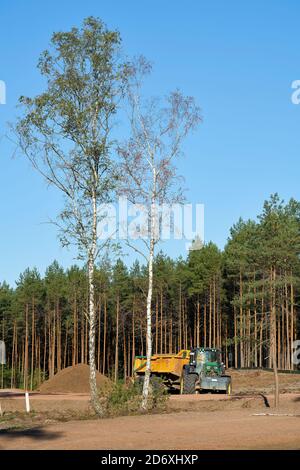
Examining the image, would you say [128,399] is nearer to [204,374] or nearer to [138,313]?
[204,374]

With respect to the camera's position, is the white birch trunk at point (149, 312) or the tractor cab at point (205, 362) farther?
the tractor cab at point (205, 362)

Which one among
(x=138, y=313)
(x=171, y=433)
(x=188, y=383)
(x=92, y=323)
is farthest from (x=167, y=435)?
(x=138, y=313)

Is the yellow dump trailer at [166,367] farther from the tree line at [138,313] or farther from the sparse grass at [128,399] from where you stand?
the tree line at [138,313]

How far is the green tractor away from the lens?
3422 cm

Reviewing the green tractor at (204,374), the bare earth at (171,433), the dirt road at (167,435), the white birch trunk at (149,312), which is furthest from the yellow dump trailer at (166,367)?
the dirt road at (167,435)

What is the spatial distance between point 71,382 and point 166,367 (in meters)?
17.5

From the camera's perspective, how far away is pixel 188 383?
112 ft

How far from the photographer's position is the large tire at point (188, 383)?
34062 mm

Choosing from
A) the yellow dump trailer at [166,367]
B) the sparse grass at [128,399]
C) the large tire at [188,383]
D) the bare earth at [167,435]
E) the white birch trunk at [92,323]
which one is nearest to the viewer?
the bare earth at [167,435]

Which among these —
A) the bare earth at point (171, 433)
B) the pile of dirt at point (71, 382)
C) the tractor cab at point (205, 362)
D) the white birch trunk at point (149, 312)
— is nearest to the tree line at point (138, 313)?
the pile of dirt at point (71, 382)

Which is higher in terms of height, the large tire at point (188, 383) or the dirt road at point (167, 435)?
the dirt road at point (167, 435)

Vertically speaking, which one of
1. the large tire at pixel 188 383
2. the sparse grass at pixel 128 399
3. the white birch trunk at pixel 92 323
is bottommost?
the large tire at pixel 188 383

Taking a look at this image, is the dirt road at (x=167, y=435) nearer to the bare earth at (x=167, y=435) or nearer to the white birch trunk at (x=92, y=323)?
the bare earth at (x=167, y=435)

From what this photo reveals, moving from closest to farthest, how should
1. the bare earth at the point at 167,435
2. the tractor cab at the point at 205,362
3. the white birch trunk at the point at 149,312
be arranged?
the bare earth at the point at 167,435 → the white birch trunk at the point at 149,312 → the tractor cab at the point at 205,362
